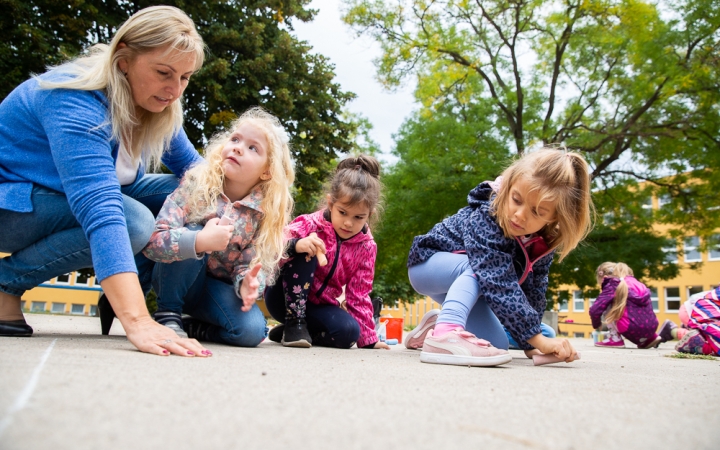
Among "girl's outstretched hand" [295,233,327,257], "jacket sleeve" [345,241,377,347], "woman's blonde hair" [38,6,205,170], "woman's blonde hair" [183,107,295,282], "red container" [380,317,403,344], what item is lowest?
"red container" [380,317,403,344]

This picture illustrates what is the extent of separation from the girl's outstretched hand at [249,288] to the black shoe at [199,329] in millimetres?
427

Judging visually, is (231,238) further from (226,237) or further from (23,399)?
(23,399)

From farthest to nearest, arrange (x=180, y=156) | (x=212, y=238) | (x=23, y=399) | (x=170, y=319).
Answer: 1. (x=180, y=156)
2. (x=170, y=319)
3. (x=212, y=238)
4. (x=23, y=399)

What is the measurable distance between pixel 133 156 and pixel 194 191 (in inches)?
12.5

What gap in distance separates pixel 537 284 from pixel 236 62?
9928 millimetres

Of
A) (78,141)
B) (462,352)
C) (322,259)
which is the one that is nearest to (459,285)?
(462,352)

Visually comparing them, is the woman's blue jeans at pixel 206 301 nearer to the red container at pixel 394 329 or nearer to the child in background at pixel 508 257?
the child in background at pixel 508 257

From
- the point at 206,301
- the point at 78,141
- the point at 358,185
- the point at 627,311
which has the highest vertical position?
the point at 358,185

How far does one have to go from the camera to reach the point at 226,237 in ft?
7.97

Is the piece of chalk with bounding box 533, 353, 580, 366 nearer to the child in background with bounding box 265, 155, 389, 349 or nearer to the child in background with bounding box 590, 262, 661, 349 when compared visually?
the child in background with bounding box 265, 155, 389, 349

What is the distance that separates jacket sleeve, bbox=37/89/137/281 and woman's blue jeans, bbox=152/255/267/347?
63 centimetres

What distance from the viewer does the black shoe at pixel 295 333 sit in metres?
3.04

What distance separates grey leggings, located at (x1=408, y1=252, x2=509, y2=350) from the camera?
107 inches

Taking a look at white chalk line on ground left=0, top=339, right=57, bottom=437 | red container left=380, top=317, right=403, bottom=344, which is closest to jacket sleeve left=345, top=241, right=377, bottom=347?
white chalk line on ground left=0, top=339, right=57, bottom=437
